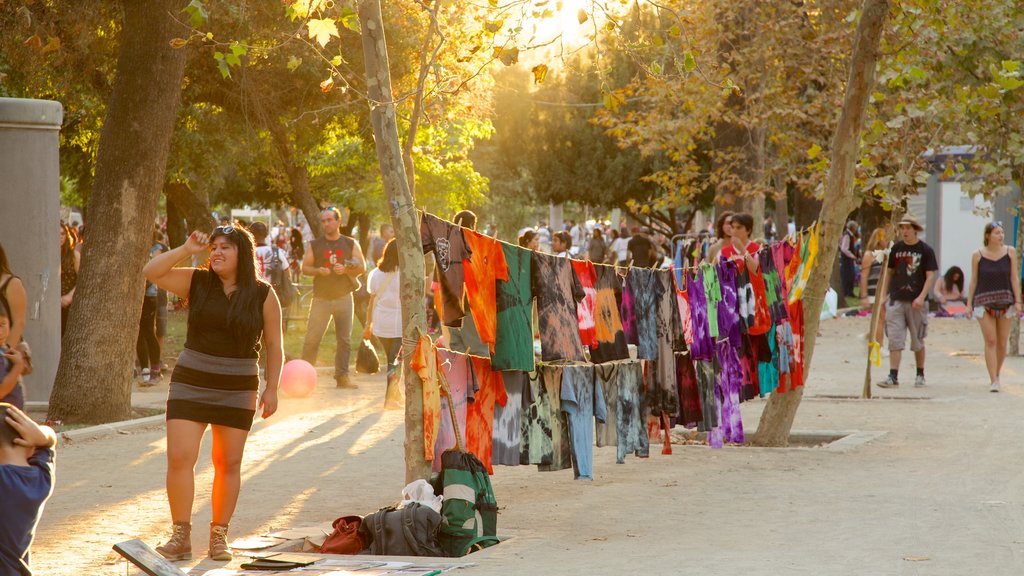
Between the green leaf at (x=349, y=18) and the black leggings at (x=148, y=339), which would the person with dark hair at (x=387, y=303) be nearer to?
the black leggings at (x=148, y=339)

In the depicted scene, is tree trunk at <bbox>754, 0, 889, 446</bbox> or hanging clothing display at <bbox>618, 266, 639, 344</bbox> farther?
tree trunk at <bbox>754, 0, 889, 446</bbox>

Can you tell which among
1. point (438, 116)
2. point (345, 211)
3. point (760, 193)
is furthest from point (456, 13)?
point (345, 211)

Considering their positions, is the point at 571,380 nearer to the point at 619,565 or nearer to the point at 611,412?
the point at 611,412

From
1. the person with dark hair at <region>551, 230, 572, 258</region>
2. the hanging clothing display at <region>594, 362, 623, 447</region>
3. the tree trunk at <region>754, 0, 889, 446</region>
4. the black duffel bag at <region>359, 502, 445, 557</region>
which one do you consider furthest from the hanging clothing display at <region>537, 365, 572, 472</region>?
the person with dark hair at <region>551, 230, 572, 258</region>

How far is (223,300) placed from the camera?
22.6 ft

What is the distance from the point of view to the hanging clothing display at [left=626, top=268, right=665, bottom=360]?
909 cm

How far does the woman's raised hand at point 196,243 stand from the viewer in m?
6.80

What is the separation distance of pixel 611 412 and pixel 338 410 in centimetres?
538

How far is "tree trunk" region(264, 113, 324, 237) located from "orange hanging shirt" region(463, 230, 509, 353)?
12232 mm

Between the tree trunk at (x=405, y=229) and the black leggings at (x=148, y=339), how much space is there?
8421mm

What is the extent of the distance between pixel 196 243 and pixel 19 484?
2.69 metres

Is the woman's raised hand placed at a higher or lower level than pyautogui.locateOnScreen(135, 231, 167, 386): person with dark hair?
higher

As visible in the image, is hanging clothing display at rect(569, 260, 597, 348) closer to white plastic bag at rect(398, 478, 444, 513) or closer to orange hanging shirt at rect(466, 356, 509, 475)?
orange hanging shirt at rect(466, 356, 509, 475)

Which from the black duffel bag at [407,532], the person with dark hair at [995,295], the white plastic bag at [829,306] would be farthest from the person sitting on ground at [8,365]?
the white plastic bag at [829,306]
